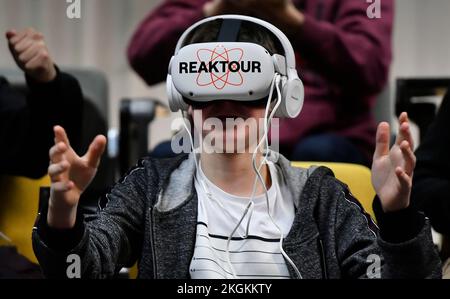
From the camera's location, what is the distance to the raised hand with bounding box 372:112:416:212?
74cm

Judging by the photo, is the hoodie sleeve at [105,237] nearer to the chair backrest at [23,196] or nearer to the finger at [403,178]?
the chair backrest at [23,196]

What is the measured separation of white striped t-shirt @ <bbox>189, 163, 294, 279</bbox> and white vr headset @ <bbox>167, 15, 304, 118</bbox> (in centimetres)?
11

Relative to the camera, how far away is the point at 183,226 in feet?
2.89

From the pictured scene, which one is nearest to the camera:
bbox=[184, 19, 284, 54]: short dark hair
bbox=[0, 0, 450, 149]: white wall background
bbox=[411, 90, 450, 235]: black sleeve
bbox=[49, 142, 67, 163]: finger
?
bbox=[49, 142, 67, 163]: finger

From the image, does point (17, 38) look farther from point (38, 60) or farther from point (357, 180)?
point (357, 180)

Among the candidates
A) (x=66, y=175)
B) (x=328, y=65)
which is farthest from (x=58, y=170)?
(x=328, y=65)

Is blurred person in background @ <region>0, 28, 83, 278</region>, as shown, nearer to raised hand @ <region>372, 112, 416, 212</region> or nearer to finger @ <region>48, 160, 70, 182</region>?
finger @ <region>48, 160, 70, 182</region>

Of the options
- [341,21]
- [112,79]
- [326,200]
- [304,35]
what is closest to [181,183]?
[326,200]

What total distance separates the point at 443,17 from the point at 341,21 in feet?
1.87

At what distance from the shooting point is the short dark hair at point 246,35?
85 centimetres

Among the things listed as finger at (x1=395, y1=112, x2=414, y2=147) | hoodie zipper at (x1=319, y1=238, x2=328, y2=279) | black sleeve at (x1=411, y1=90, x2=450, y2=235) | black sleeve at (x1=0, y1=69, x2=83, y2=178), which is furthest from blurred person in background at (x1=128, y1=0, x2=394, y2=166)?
finger at (x1=395, y1=112, x2=414, y2=147)

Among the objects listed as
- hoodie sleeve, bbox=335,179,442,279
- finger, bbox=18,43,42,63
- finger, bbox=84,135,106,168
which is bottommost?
hoodie sleeve, bbox=335,179,442,279

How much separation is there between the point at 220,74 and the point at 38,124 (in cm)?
30

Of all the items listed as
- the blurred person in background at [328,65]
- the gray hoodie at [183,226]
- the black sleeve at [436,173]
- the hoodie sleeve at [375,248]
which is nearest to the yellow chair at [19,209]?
the gray hoodie at [183,226]
